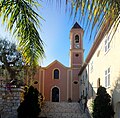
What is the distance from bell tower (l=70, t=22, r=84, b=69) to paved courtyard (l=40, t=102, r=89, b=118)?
1216cm

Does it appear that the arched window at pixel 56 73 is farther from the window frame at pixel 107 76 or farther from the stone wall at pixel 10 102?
the window frame at pixel 107 76

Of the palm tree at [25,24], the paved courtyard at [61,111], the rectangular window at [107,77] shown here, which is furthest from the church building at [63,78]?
the palm tree at [25,24]

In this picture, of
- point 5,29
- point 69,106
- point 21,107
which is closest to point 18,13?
point 5,29

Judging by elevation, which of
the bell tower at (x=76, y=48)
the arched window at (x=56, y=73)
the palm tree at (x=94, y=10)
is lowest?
the palm tree at (x=94, y=10)

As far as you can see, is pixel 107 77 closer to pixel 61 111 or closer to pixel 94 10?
pixel 61 111

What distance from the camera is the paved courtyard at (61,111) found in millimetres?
24253

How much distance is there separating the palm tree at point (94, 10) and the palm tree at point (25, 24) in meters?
1.38

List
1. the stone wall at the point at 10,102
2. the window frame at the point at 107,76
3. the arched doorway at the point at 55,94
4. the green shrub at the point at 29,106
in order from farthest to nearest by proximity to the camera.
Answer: the arched doorway at the point at 55,94, the stone wall at the point at 10,102, the green shrub at the point at 29,106, the window frame at the point at 107,76

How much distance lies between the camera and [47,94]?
39.8 metres

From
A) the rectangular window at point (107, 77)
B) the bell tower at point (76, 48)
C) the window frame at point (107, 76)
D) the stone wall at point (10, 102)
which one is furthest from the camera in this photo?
the bell tower at point (76, 48)

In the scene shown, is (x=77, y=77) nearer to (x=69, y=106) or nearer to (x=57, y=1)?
(x=69, y=106)

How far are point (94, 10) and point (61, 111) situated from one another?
24565 millimetres

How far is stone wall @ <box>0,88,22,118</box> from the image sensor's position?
20281 millimetres

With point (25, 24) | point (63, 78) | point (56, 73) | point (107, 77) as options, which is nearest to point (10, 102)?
point (107, 77)
